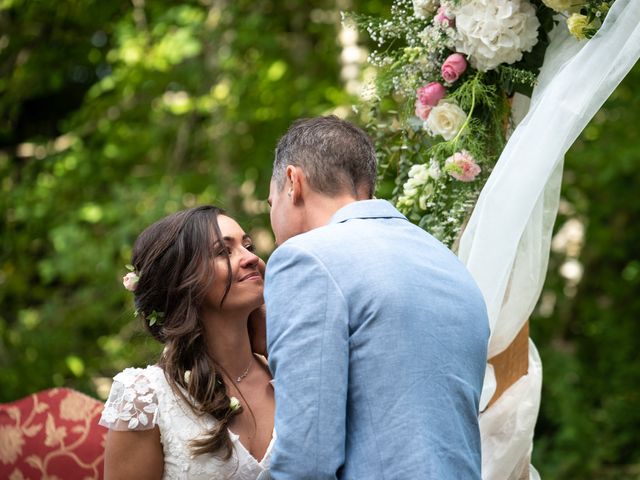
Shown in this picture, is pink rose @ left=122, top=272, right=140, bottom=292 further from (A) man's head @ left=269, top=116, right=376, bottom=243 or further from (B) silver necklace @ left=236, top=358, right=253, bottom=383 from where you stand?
(A) man's head @ left=269, top=116, right=376, bottom=243

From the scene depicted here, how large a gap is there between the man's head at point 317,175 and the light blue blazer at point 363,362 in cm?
15

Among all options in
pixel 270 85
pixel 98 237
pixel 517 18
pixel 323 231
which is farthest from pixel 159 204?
pixel 323 231

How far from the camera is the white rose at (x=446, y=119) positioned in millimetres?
2898

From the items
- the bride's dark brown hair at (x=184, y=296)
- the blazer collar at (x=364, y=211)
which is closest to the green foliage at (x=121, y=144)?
the bride's dark brown hair at (x=184, y=296)

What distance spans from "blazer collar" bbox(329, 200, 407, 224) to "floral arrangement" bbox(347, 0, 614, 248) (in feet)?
2.35

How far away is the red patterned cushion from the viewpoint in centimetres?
316

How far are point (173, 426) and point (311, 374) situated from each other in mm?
686

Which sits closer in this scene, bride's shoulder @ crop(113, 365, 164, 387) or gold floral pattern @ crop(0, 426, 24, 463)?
bride's shoulder @ crop(113, 365, 164, 387)

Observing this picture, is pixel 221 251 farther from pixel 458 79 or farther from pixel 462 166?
pixel 458 79

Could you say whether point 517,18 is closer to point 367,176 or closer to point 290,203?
point 367,176

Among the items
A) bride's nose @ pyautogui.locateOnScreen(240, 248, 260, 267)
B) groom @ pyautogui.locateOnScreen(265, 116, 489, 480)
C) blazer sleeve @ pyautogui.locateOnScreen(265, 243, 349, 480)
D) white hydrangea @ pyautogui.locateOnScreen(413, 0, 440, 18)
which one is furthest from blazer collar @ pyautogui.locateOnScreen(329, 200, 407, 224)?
white hydrangea @ pyautogui.locateOnScreen(413, 0, 440, 18)

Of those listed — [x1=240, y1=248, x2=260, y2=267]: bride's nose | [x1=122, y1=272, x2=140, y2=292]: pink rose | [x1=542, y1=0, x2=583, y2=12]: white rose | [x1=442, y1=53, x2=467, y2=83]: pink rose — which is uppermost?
[x1=542, y1=0, x2=583, y2=12]: white rose

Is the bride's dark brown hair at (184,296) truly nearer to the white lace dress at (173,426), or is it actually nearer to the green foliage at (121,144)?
the white lace dress at (173,426)

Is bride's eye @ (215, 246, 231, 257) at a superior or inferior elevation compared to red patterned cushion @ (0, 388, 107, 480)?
superior
